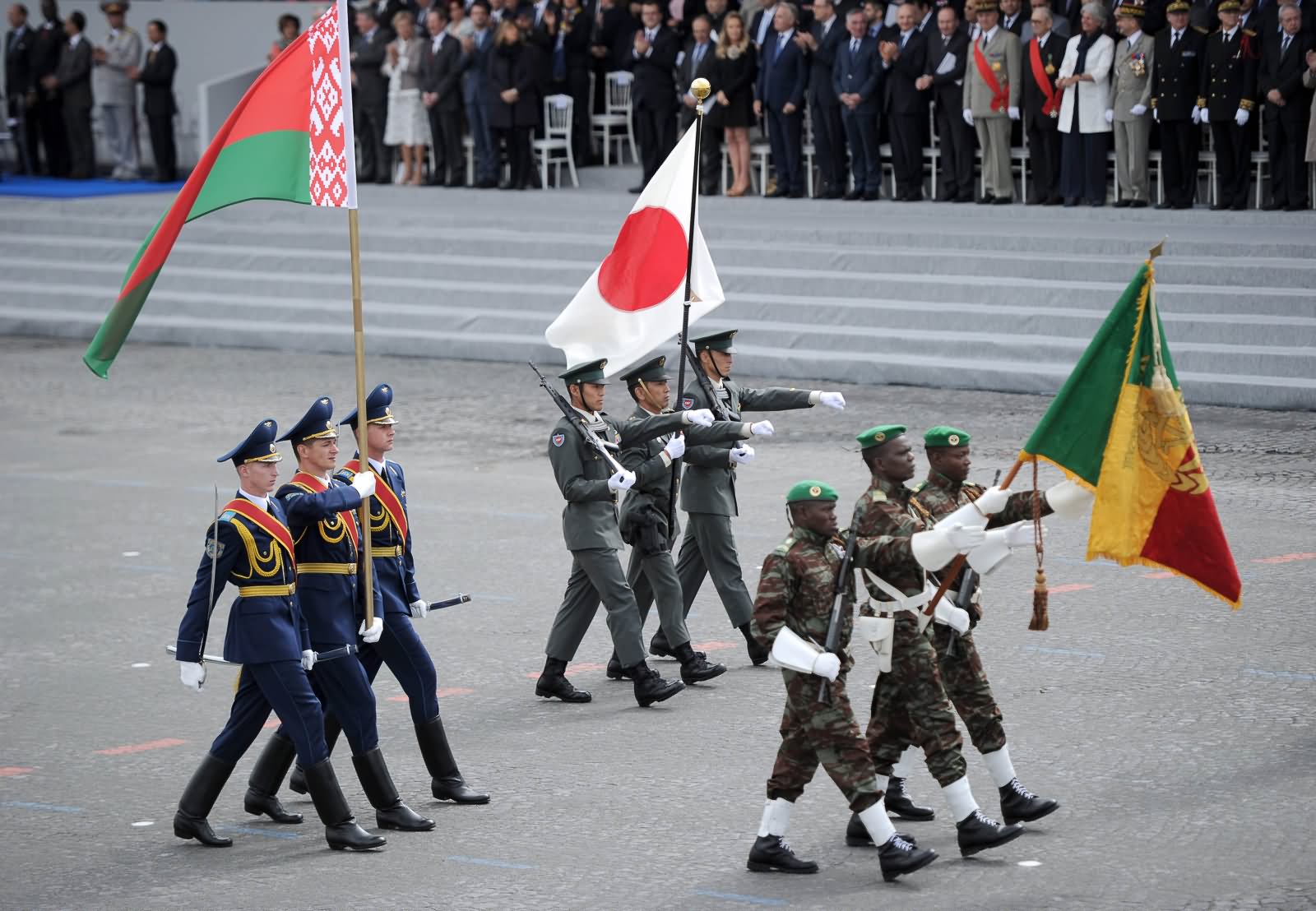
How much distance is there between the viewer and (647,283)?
416 inches

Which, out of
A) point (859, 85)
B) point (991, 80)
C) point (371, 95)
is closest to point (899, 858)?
point (991, 80)

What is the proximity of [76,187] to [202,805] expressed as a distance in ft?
76.2

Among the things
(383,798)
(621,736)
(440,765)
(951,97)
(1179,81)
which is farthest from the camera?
(951,97)

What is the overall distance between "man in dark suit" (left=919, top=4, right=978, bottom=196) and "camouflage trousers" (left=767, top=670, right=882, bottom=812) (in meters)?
15.5

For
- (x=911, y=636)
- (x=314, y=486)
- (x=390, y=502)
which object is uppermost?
(x=314, y=486)

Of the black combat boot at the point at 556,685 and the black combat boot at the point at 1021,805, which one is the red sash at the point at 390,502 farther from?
the black combat boot at the point at 1021,805

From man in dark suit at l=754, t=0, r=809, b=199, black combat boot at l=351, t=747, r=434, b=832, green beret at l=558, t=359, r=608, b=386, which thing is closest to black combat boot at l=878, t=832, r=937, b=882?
black combat boot at l=351, t=747, r=434, b=832

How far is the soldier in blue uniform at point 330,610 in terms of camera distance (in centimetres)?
764

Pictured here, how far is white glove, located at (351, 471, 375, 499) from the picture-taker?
7699 mm

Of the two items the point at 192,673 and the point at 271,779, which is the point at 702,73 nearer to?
the point at 271,779

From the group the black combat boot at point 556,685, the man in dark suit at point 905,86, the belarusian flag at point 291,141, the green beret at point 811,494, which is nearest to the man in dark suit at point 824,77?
the man in dark suit at point 905,86

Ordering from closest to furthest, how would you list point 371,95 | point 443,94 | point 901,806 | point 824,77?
point 901,806
point 824,77
point 443,94
point 371,95

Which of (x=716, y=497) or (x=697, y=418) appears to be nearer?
(x=697, y=418)

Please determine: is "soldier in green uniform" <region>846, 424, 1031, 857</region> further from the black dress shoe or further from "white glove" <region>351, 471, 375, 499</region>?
"white glove" <region>351, 471, 375, 499</region>
